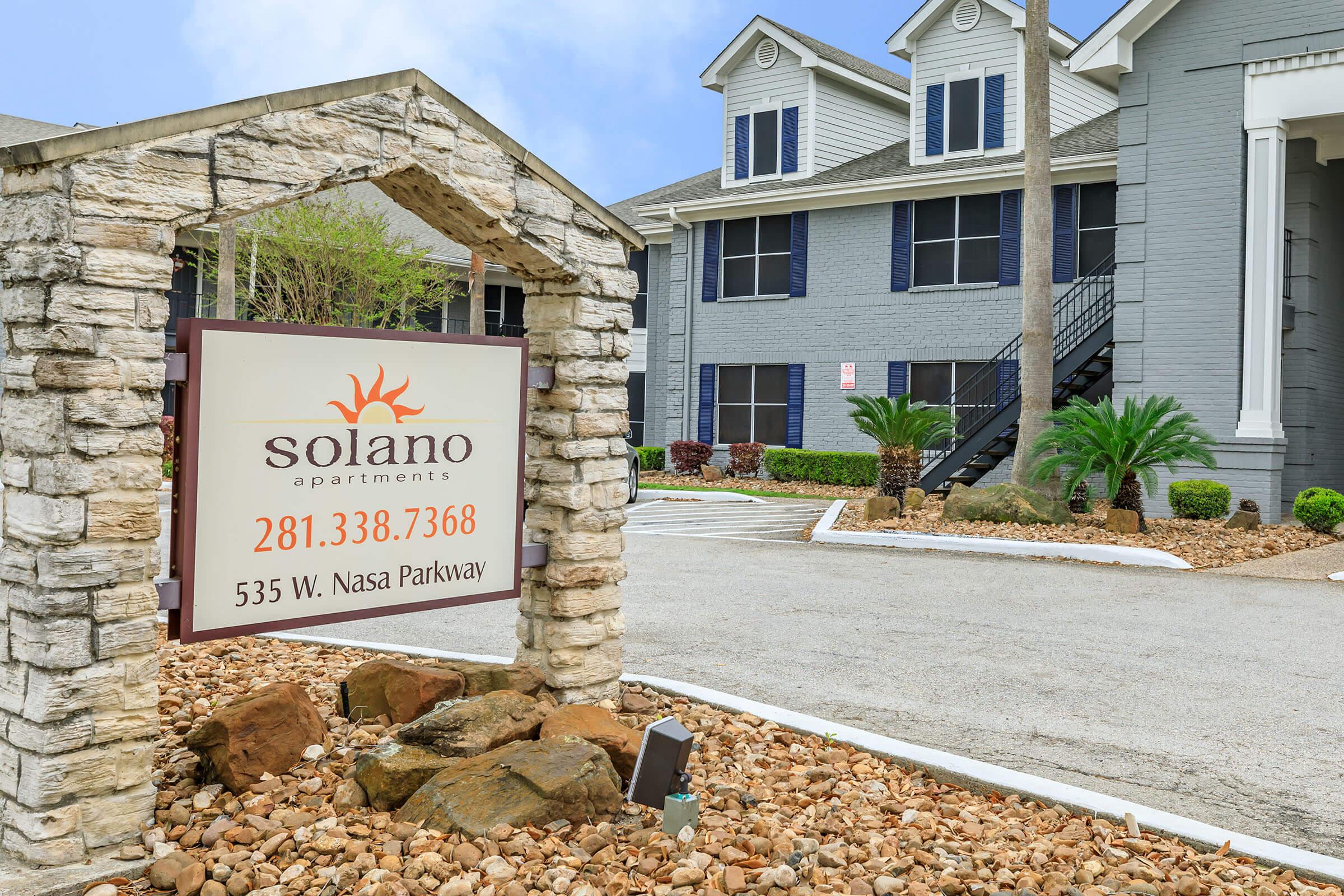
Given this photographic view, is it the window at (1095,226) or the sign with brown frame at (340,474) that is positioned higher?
the window at (1095,226)

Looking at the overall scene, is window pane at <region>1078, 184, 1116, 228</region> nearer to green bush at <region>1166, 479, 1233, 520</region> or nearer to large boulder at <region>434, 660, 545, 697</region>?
green bush at <region>1166, 479, 1233, 520</region>

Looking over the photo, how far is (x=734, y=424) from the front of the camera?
2400cm

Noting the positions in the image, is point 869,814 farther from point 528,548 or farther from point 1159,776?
point 528,548

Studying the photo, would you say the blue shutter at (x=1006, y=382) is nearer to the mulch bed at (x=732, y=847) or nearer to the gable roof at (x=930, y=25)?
the gable roof at (x=930, y=25)

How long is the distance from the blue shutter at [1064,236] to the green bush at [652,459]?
31.5 ft

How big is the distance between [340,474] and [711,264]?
66.1 ft

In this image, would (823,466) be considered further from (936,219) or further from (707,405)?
(936,219)

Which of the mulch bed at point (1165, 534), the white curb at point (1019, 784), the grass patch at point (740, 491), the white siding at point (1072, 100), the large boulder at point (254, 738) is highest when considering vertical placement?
the white siding at point (1072, 100)

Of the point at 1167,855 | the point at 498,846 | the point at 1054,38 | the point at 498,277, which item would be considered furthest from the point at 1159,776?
the point at 498,277

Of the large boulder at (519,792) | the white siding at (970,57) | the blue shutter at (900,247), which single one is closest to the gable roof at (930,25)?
the white siding at (970,57)

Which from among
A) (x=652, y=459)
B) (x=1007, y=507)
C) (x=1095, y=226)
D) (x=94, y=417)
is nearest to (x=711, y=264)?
(x=652, y=459)

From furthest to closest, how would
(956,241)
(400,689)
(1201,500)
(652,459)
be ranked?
(652,459), (956,241), (1201,500), (400,689)

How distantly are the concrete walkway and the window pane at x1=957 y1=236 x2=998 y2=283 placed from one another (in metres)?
9.33

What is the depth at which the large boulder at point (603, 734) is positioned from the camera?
438 cm
